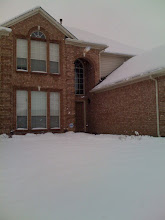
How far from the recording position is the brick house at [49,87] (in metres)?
12.6

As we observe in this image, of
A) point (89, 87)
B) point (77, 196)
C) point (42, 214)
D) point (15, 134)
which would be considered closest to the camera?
point (42, 214)

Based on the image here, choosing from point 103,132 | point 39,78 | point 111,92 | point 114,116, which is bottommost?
point 103,132

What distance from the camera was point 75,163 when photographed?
4.66 m

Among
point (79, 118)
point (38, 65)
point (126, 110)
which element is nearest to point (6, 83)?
point (38, 65)

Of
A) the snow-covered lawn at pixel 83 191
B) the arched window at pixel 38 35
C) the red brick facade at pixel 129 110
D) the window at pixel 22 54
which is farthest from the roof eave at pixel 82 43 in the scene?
the snow-covered lawn at pixel 83 191

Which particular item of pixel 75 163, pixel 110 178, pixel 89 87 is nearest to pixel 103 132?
pixel 89 87

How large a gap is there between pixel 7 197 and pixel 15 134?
420 inches

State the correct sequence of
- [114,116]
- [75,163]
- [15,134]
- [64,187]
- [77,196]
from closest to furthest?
[77,196]
[64,187]
[75,163]
[15,134]
[114,116]

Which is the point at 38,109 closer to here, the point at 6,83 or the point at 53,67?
the point at 6,83

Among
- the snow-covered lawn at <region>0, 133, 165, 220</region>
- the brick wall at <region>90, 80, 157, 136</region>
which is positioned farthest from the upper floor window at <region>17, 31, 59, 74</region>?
the snow-covered lawn at <region>0, 133, 165, 220</region>

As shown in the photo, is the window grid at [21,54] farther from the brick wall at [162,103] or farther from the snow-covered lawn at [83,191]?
the snow-covered lawn at [83,191]

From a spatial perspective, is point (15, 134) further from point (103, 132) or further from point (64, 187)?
point (64, 187)

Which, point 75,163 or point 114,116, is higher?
point 114,116

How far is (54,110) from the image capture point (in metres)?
14.4
